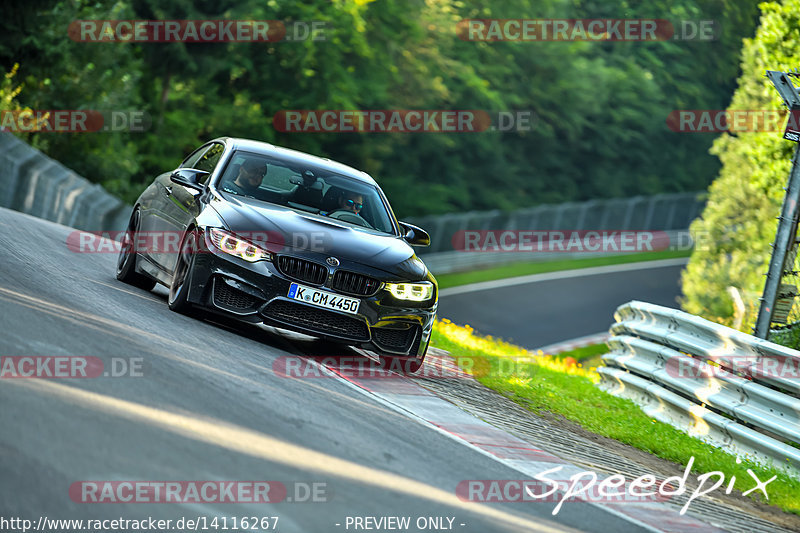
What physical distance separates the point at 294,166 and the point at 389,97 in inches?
1574

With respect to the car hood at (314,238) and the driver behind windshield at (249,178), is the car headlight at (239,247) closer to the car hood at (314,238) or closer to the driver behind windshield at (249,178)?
the car hood at (314,238)

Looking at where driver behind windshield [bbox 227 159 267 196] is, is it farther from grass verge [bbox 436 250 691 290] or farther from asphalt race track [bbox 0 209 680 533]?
grass verge [bbox 436 250 691 290]

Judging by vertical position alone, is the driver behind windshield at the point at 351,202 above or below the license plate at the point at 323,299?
above

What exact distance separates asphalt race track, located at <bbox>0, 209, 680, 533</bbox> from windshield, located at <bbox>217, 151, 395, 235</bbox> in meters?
1.70

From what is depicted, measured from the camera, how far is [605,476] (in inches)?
307

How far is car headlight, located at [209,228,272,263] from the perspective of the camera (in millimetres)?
9195

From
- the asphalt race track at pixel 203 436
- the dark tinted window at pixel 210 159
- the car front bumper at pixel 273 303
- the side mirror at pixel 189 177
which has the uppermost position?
the dark tinted window at pixel 210 159

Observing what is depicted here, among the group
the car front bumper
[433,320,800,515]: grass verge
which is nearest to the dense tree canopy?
[433,320,800,515]: grass verge

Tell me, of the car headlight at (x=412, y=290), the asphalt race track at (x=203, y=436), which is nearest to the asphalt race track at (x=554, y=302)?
the car headlight at (x=412, y=290)

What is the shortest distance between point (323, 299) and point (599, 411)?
10.8ft

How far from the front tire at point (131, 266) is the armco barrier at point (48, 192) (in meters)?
8.40

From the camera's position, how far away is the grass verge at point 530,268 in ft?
129

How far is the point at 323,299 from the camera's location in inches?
363

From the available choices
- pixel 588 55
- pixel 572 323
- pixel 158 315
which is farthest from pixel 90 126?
pixel 588 55
